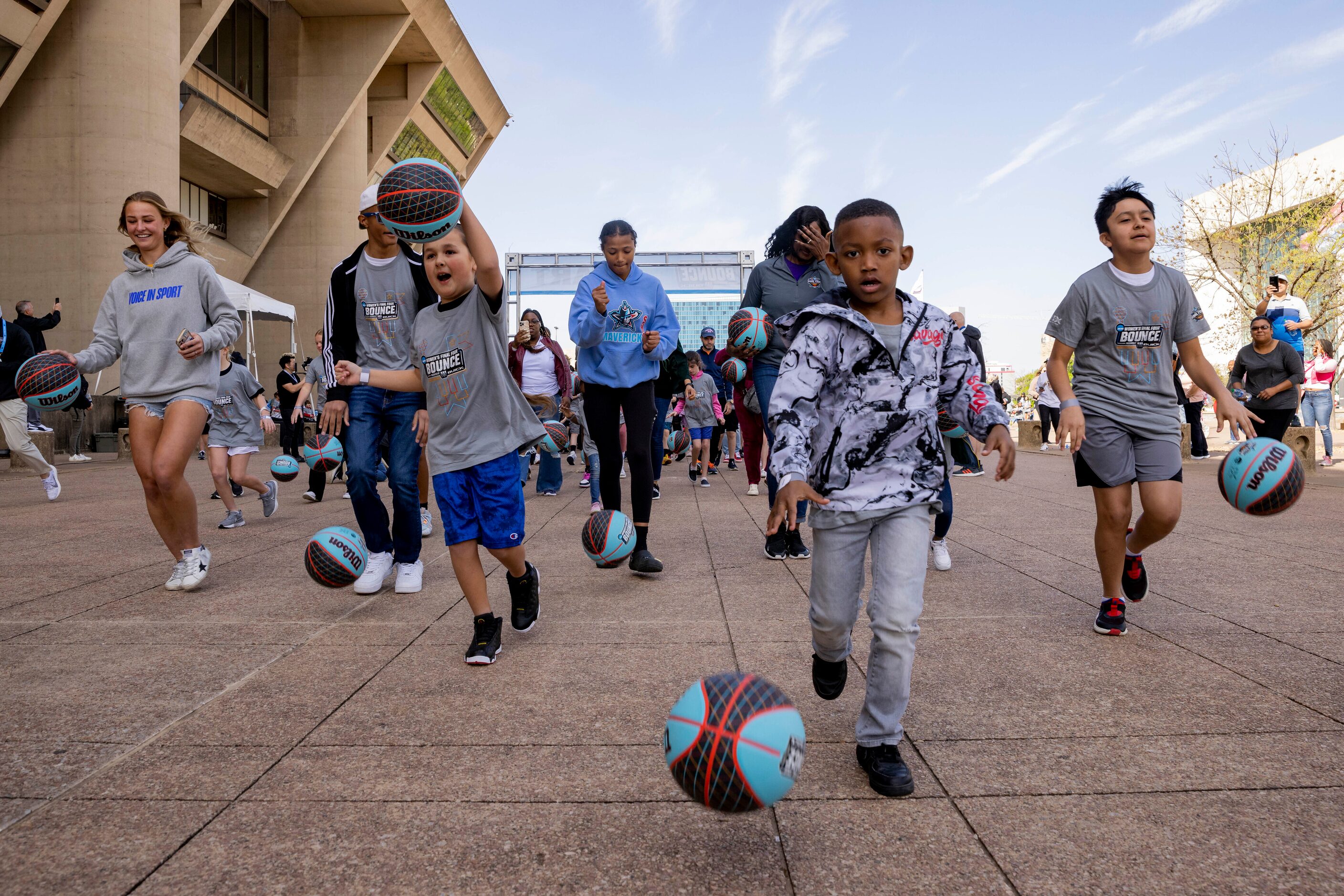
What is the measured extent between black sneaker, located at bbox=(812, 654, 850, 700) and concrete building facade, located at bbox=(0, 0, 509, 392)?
17.2m

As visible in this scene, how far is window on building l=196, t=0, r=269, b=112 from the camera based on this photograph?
28.9 meters

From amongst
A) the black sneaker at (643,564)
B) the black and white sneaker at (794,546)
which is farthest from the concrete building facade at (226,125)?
the black and white sneaker at (794,546)

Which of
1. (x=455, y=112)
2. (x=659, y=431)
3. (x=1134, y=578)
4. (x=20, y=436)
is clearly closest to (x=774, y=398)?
(x=1134, y=578)

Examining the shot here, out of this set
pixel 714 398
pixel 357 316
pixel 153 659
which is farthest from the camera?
pixel 714 398

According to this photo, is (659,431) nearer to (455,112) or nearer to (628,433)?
(628,433)

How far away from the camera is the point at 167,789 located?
2564 mm

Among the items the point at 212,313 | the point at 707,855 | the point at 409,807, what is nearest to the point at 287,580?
the point at 212,313

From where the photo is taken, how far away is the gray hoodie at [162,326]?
5297 mm

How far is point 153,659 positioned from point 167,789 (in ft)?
5.03

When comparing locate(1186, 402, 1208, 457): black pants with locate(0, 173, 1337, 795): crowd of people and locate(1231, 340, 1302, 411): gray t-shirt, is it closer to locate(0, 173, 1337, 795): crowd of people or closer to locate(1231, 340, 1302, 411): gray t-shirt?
locate(1231, 340, 1302, 411): gray t-shirt

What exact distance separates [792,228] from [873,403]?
10.8 ft

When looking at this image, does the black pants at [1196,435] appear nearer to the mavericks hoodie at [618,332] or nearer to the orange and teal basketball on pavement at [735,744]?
the mavericks hoodie at [618,332]

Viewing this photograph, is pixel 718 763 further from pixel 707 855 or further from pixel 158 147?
pixel 158 147

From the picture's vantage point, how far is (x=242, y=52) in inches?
1183
